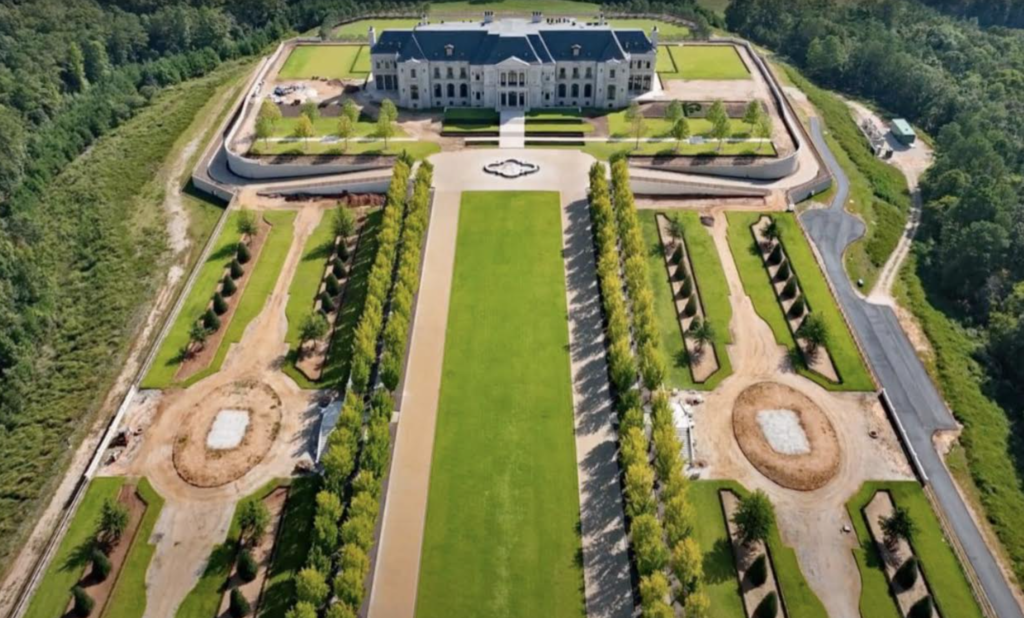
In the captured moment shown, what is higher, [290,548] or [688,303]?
[688,303]

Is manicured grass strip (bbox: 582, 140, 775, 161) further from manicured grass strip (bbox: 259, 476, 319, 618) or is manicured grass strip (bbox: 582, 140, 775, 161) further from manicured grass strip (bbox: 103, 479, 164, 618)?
manicured grass strip (bbox: 103, 479, 164, 618)

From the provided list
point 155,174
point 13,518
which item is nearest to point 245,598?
point 13,518

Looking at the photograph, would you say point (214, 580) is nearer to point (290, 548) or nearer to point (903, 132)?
point (290, 548)

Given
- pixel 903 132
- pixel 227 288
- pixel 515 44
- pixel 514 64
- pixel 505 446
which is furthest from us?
pixel 903 132

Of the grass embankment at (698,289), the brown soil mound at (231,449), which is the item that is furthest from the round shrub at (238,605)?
the grass embankment at (698,289)

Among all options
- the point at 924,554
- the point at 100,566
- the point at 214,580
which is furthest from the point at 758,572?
the point at 100,566

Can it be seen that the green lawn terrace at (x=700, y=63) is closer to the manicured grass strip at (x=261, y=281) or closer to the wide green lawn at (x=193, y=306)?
the manicured grass strip at (x=261, y=281)

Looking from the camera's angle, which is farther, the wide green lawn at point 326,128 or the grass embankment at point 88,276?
the wide green lawn at point 326,128
